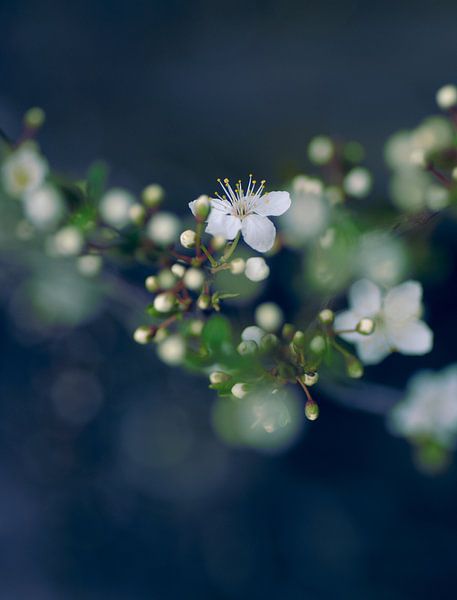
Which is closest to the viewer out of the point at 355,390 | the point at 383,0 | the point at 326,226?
the point at 326,226

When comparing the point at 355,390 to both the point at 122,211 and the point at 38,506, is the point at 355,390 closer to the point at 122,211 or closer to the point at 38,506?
the point at 122,211

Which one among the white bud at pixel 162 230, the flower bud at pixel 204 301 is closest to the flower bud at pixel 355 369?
the flower bud at pixel 204 301

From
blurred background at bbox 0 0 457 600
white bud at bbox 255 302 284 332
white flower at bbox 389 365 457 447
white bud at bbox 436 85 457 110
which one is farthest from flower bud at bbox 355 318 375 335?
blurred background at bbox 0 0 457 600

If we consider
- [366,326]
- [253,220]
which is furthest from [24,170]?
[366,326]

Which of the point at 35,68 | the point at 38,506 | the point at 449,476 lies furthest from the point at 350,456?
the point at 35,68

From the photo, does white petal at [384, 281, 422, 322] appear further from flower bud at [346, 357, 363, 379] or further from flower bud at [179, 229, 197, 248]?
flower bud at [179, 229, 197, 248]

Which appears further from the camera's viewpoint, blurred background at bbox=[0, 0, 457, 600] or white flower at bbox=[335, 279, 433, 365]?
blurred background at bbox=[0, 0, 457, 600]

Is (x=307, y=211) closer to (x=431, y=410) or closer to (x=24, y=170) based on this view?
(x=24, y=170)
